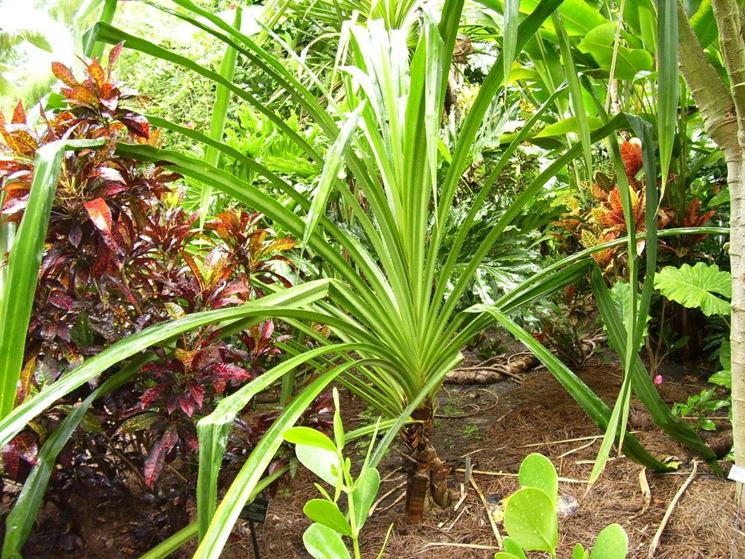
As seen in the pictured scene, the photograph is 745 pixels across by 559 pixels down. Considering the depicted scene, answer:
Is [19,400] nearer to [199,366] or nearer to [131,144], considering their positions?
[199,366]

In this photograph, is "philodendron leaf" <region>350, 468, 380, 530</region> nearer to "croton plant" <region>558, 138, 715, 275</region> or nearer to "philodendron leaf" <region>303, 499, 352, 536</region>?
"philodendron leaf" <region>303, 499, 352, 536</region>

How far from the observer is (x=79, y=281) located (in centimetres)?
78

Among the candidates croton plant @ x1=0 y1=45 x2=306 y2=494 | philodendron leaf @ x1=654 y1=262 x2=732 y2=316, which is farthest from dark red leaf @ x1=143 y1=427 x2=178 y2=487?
philodendron leaf @ x1=654 y1=262 x2=732 y2=316

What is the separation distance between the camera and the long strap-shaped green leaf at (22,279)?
1.83 ft

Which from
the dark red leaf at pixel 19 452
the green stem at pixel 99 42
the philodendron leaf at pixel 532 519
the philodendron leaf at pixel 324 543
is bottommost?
the dark red leaf at pixel 19 452

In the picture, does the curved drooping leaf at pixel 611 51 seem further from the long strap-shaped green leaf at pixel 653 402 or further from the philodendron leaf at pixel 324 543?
the philodendron leaf at pixel 324 543

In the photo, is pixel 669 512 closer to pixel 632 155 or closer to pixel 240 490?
pixel 240 490

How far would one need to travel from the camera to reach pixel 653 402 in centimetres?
81

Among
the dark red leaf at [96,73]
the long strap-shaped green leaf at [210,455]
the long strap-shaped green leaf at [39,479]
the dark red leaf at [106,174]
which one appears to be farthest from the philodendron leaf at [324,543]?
the dark red leaf at [96,73]

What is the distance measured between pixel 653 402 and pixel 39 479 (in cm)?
82

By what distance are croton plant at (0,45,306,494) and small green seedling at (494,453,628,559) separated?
1.78 ft

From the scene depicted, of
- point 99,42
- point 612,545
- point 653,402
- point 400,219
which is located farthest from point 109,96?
point 653,402

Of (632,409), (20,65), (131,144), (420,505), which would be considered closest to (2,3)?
(20,65)

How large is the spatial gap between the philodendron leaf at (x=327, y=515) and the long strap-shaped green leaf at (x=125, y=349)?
37 cm
